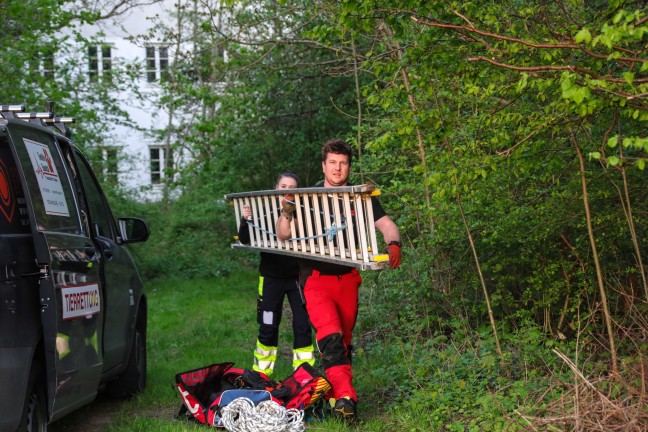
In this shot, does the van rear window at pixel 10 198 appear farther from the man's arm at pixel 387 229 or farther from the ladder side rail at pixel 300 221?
the man's arm at pixel 387 229

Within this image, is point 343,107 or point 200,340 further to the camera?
point 343,107

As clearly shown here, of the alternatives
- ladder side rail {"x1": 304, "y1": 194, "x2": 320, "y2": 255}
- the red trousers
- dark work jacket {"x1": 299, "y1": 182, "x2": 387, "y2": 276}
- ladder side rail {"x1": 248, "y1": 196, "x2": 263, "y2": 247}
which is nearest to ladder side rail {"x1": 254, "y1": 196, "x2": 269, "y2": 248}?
ladder side rail {"x1": 248, "y1": 196, "x2": 263, "y2": 247}

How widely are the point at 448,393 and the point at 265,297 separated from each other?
1.82m

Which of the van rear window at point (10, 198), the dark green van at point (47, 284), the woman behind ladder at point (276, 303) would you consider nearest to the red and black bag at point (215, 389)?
the woman behind ladder at point (276, 303)

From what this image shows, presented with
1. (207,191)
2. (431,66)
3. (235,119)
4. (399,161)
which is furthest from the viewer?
(207,191)

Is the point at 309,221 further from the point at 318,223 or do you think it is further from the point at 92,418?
the point at 92,418

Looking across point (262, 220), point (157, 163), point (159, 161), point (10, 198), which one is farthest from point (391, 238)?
point (157, 163)

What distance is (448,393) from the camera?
6.40 meters

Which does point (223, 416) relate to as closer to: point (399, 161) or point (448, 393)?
point (448, 393)

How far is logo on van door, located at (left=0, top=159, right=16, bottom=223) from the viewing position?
484 cm

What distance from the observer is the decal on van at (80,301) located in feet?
17.0

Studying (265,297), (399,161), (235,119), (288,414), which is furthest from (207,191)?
(288,414)

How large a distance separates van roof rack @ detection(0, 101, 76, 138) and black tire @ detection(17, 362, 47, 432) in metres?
1.57

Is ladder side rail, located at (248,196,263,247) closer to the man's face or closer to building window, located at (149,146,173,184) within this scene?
the man's face
